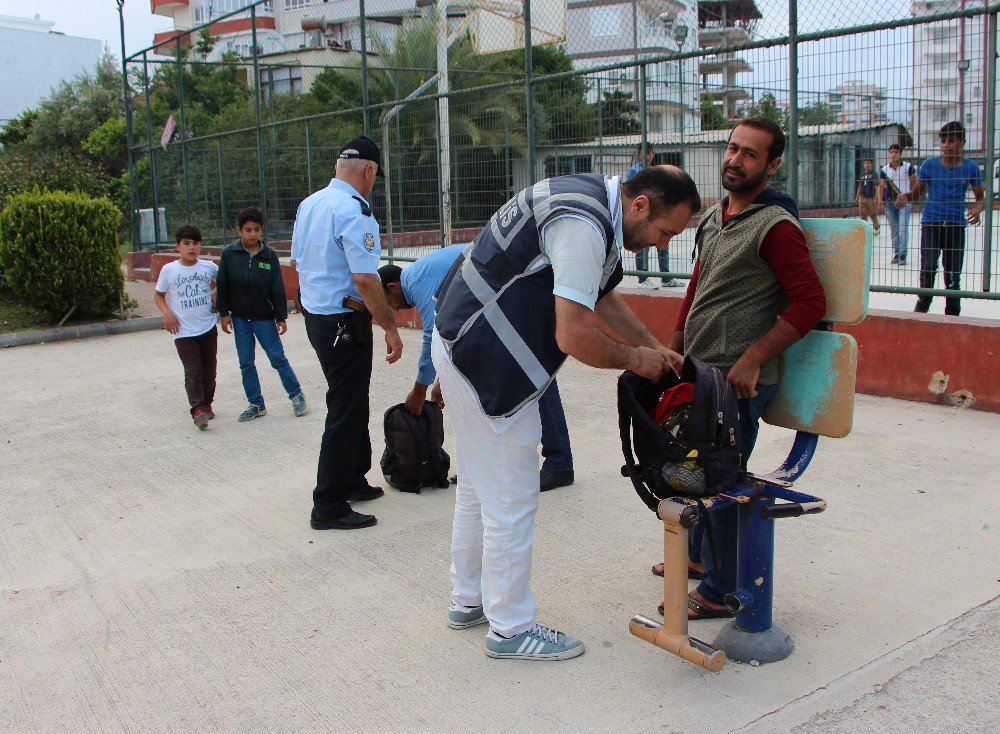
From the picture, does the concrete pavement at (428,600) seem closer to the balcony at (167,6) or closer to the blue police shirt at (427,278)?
the blue police shirt at (427,278)

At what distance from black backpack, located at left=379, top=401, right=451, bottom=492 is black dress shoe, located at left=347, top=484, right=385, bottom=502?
5.1 inches

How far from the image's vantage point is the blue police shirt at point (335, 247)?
15.4 feet

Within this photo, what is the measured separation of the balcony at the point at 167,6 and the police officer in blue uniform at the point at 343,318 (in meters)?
70.1

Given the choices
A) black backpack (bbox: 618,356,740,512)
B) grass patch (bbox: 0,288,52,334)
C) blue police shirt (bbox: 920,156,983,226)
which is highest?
blue police shirt (bbox: 920,156,983,226)

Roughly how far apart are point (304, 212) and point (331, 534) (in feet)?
5.46

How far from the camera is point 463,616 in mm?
3576

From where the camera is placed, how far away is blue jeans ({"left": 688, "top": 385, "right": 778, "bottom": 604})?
338 cm

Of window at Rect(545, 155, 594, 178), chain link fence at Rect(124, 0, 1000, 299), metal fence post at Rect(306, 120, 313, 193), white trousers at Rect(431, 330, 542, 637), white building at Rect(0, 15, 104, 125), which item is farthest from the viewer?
white building at Rect(0, 15, 104, 125)

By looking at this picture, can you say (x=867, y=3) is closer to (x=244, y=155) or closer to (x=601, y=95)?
(x=601, y=95)

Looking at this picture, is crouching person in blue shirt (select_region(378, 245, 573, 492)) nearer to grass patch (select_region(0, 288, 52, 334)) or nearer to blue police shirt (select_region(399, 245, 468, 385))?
blue police shirt (select_region(399, 245, 468, 385))

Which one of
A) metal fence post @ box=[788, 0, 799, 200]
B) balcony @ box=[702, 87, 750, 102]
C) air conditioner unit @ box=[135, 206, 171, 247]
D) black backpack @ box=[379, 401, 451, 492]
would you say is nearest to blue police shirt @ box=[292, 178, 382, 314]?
black backpack @ box=[379, 401, 451, 492]

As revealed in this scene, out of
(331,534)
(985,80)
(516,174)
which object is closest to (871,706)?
(331,534)

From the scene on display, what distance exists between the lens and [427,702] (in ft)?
→ 10.1

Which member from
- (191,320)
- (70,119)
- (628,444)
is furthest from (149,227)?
(70,119)
